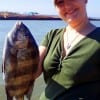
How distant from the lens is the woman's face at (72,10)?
11.3ft

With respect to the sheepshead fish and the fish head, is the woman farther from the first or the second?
the fish head

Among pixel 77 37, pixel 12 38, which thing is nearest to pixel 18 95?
pixel 12 38

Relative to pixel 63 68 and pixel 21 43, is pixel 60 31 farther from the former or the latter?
pixel 21 43

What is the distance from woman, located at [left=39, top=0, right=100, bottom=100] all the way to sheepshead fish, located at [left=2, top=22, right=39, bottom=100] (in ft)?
0.95

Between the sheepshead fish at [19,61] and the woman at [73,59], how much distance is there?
0.29 metres

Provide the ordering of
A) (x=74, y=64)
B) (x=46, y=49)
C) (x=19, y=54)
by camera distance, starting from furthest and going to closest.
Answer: (x=46, y=49) → (x=74, y=64) → (x=19, y=54)

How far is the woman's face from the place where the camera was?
3457 mm

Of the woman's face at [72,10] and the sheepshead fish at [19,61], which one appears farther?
the woman's face at [72,10]

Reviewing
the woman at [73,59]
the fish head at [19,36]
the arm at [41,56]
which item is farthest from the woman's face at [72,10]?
the fish head at [19,36]

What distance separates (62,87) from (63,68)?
0.16 metres

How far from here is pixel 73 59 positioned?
11.2 feet

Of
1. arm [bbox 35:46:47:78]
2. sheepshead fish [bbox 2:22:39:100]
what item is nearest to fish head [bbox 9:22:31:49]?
sheepshead fish [bbox 2:22:39:100]

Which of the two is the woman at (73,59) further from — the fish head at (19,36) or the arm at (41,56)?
the fish head at (19,36)

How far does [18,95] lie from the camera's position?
10.6ft
